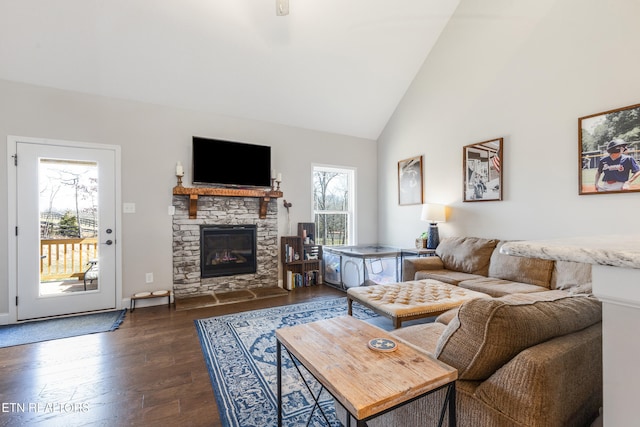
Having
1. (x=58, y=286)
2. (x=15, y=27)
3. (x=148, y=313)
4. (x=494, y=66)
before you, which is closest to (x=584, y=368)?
(x=494, y=66)

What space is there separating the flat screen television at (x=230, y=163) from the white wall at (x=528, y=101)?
243cm

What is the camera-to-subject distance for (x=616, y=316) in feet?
1.99

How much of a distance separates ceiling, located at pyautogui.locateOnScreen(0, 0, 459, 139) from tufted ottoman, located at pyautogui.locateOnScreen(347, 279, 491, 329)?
9.75ft

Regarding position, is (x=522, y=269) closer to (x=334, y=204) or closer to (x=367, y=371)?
(x=367, y=371)

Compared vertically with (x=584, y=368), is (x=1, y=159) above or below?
above

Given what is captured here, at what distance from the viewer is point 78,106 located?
344cm

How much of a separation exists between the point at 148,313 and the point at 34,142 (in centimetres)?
227

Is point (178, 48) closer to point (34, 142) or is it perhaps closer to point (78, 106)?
point (78, 106)

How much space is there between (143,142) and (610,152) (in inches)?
197

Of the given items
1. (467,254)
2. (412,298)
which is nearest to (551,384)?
(412,298)

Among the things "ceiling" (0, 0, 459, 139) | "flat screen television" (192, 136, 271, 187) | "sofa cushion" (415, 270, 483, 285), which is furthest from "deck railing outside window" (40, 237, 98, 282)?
"sofa cushion" (415, 270, 483, 285)

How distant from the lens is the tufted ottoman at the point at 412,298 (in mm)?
2314

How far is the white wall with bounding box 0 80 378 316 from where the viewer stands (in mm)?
3221

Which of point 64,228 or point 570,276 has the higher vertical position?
point 64,228
